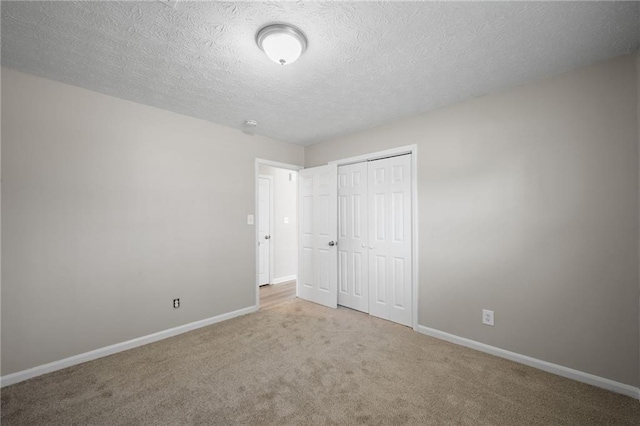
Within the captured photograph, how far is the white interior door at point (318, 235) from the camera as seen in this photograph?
390 cm

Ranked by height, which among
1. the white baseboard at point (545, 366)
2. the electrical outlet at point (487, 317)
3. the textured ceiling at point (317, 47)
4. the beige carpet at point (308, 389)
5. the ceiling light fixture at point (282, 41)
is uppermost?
the textured ceiling at point (317, 47)

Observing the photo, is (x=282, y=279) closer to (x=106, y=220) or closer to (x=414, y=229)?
(x=414, y=229)

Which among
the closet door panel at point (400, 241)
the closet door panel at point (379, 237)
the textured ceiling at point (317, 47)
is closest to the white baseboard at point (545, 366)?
the closet door panel at point (400, 241)

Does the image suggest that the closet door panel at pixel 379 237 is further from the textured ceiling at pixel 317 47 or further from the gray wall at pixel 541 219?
the textured ceiling at pixel 317 47

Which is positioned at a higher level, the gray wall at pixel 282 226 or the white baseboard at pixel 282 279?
the gray wall at pixel 282 226

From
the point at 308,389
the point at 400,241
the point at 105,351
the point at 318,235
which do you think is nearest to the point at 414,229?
the point at 400,241

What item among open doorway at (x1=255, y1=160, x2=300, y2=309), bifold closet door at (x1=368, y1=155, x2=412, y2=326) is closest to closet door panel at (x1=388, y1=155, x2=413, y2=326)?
bifold closet door at (x1=368, y1=155, x2=412, y2=326)

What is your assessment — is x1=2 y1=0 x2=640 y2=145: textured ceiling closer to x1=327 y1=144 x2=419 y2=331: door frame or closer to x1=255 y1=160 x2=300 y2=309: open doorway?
x1=327 y1=144 x2=419 y2=331: door frame

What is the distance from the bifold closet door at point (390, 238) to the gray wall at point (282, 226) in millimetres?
2076

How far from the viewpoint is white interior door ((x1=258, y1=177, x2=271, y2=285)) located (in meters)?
5.21

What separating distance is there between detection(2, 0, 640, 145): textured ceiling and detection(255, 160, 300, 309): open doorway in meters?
2.61

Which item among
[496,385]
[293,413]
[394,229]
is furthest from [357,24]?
[496,385]

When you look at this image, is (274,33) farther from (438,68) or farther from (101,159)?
(101,159)

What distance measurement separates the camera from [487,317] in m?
2.60
